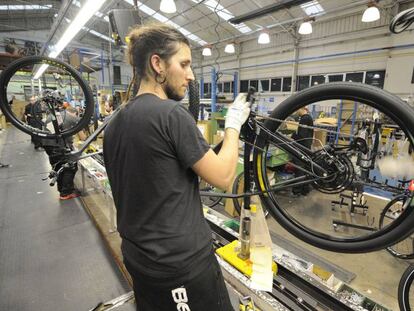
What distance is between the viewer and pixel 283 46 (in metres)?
9.24

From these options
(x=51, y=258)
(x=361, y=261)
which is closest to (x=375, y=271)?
(x=361, y=261)

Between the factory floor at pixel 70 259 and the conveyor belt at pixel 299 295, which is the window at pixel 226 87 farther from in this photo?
the conveyor belt at pixel 299 295

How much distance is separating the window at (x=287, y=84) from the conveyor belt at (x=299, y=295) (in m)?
9.13

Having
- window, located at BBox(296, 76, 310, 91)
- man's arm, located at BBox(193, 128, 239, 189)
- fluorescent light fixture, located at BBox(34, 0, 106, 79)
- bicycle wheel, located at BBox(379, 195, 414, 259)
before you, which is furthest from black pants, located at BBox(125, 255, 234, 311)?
window, located at BBox(296, 76, 310, 91)

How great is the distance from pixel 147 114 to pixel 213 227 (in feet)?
4.73

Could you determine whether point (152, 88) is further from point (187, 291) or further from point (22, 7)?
point (22, 7)

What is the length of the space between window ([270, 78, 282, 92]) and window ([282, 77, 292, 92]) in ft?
0.60

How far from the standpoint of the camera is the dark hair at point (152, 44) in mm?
767

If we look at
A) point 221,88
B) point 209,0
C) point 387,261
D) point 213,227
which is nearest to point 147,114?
point 213,227

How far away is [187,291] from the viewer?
804 mm

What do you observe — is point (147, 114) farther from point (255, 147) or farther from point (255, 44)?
point (255, 44)

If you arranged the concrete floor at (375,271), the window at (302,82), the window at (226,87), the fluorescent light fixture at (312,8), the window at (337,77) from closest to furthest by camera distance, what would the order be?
the concrete floor at (375,271) < the fluorescent light fixture at (312,8) < the window at (337,77) < the window at (302,82) < the window at (226,87)

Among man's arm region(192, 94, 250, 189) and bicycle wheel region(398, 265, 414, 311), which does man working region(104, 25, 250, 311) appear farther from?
bicycle wheel region(398, 265, 414, 311)

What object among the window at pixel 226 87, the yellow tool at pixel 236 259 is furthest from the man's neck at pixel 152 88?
the window at pixel 226 87
